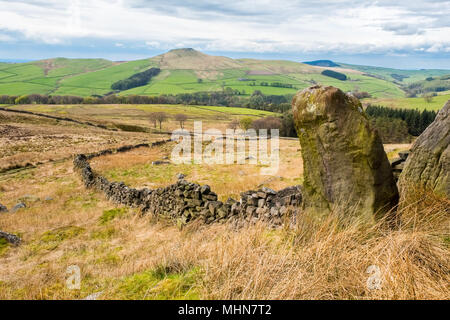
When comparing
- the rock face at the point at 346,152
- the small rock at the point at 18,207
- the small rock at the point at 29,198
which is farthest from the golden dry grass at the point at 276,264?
the small rock at the point at 29,198

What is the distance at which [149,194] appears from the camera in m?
13.8

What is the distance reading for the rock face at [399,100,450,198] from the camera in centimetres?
540

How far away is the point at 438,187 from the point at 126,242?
903 cm

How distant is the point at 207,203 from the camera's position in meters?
10.1

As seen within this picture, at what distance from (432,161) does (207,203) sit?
665 cm

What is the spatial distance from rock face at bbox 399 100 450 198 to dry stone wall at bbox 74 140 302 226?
2.67 metres

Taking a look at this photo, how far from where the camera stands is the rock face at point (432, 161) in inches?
213

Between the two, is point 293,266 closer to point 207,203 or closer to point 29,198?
point 207,203

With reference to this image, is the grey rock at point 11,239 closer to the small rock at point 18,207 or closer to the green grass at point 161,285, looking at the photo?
the small rock at point 18,207

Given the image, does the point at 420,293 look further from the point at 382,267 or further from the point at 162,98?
the point at 162,98

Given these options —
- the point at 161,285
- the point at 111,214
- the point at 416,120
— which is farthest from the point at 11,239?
the point at 416,120

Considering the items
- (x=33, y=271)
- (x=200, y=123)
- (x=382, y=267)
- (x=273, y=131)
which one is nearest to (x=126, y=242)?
(x=33, y=271)

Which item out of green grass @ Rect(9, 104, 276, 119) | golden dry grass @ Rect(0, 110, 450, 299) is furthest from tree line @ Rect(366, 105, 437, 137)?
golden dry grass @ Rect(0, 110, 450, 299)

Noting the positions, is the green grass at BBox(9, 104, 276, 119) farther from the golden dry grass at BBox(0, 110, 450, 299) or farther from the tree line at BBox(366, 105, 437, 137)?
the golden dry grass at BBox(0, 110, 450, 299)
